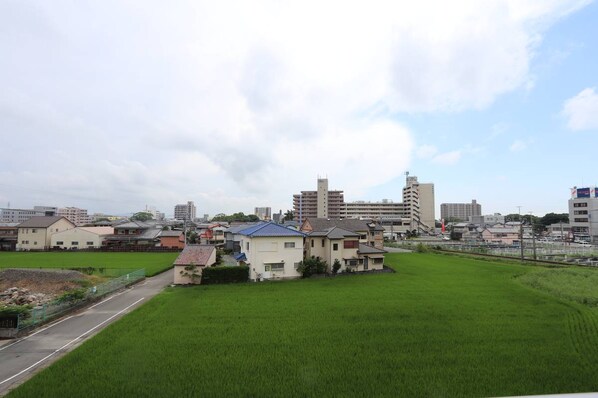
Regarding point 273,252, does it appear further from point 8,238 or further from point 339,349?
point 8,238

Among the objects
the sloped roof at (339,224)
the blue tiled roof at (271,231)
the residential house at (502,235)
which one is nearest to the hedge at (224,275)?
the blue tiled roof at (271,231)

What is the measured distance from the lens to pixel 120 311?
16.2 m

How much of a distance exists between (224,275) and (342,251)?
1104cm

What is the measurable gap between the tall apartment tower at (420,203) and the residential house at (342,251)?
82.9 meters

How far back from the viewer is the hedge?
917 inches

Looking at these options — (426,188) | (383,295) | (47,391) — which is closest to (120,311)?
(47,391)

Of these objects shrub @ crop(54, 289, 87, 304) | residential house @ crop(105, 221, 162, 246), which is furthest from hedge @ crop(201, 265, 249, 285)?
residential house @ crop(105, 221, 162, 246)

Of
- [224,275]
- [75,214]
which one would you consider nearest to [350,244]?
[224,275]

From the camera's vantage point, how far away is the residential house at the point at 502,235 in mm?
64625

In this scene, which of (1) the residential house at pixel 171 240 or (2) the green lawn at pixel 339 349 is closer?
(2) the green lawn at pixel 339 349

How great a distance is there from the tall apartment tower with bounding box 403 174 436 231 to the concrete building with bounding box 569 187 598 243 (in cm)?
4087

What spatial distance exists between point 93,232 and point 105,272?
29.1 m

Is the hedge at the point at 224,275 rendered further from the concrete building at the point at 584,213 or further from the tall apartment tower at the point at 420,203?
the tall apartment tower at the point at 420,203

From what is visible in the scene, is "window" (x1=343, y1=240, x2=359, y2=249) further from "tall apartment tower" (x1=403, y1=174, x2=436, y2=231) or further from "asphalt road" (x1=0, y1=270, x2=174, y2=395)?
"tall apartment tower" (x1=403, y1=174, x2=436, y2=231)
